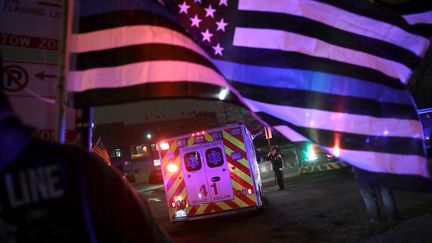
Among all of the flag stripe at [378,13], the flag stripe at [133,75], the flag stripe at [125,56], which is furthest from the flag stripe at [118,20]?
the flag stripe at [378,13]

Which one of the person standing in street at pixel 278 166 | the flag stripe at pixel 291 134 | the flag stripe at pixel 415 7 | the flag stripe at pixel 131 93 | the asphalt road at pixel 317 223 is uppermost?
the flag stripe at pixel 415 7

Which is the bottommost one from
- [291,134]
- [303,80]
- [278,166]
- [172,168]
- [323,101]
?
[278,166]

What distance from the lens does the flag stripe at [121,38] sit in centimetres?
318

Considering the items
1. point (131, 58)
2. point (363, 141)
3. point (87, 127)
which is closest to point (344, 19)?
point (363, 141)

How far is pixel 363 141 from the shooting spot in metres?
3.23

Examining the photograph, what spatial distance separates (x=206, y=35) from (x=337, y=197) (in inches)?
395

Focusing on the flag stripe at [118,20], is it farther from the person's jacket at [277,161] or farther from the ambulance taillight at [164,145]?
the person's jacket at [277,161]

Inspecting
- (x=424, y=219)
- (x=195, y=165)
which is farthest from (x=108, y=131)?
(x=424, y=219)

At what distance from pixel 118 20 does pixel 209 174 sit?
29.6ft

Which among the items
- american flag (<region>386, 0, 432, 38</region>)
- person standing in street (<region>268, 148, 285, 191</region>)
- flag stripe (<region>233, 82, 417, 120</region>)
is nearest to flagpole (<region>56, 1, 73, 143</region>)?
flag stripe (<region>233, 82, 417, 120</region>)

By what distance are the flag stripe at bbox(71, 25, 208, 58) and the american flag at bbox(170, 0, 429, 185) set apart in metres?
0.23

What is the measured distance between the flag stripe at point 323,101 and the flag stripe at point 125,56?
0.57 metres

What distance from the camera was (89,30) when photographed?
10.5ft

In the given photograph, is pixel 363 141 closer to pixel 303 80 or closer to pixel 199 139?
pixel 303 80
